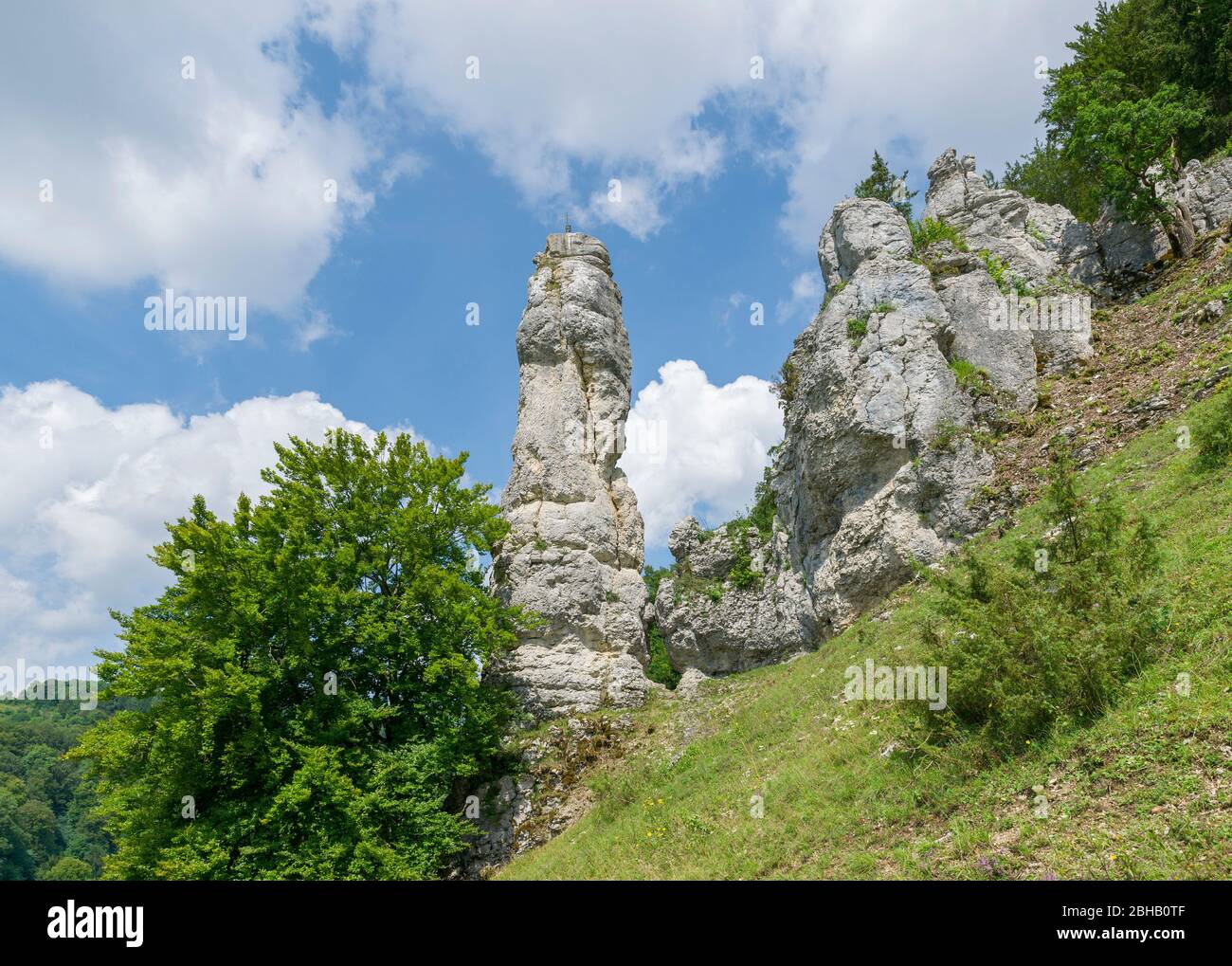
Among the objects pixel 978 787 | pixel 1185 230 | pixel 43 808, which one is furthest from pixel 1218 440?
pixel 43 808

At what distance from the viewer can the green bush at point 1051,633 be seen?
8273 millimetres

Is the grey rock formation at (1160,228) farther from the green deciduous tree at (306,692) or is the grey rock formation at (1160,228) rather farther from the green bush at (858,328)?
the green deciduous tree at (306,692)

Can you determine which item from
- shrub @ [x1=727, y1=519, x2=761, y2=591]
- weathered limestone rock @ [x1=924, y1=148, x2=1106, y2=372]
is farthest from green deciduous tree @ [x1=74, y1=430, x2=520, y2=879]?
weathered limestone rock @ [x1=924, y1=148, x2=1106, y2=372]

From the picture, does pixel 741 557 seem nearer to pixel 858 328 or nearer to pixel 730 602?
pixel 730 602

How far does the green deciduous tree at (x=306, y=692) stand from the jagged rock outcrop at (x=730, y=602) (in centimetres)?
1125

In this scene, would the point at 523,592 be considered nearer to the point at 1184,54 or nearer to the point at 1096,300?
the point at 1096,300

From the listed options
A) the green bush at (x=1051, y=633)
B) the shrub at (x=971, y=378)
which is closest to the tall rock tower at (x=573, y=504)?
the shrub at (x=971, y=378)

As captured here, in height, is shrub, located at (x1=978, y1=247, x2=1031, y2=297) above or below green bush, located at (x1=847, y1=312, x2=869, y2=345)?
above

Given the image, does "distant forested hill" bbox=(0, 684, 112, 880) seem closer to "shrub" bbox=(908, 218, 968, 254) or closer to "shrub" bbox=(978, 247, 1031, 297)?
"shrub" bbox=(908, 218, 968, 254)

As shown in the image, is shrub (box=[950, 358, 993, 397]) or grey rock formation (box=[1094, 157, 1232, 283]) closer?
shrub (box=[950, 358, 993, 397])

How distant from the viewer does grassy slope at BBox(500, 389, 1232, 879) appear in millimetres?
6316

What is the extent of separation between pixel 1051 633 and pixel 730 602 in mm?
21987

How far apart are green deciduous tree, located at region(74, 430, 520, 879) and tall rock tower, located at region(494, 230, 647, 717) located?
254 centimetres
